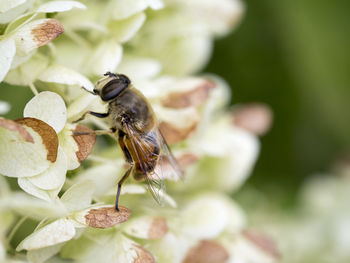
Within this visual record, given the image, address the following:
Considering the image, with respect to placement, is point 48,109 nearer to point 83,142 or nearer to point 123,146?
point 83,142

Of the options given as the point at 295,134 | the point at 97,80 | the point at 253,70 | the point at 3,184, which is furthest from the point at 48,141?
the point at 295,134

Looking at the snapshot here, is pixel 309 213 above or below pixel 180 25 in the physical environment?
below

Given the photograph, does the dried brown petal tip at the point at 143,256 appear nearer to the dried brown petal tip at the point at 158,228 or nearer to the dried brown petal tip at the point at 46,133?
the dried brown petal tip at the point at 158,228

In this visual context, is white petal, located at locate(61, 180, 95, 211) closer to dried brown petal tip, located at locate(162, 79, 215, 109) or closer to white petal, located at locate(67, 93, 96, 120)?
white petal, located at locate(67, 93, 96, 120)

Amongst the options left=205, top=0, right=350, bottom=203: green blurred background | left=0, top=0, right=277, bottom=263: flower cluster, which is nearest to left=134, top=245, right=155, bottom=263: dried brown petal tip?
left=0, top=0, right=277, bottom=263: flower cluster

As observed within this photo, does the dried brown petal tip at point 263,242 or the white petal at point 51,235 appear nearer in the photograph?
the white petal at point 51,235

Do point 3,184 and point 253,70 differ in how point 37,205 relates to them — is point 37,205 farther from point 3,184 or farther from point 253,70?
point 253,70

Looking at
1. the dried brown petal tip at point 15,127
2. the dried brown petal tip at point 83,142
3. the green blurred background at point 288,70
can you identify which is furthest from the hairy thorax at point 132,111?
the green blurred background at point 288,70
